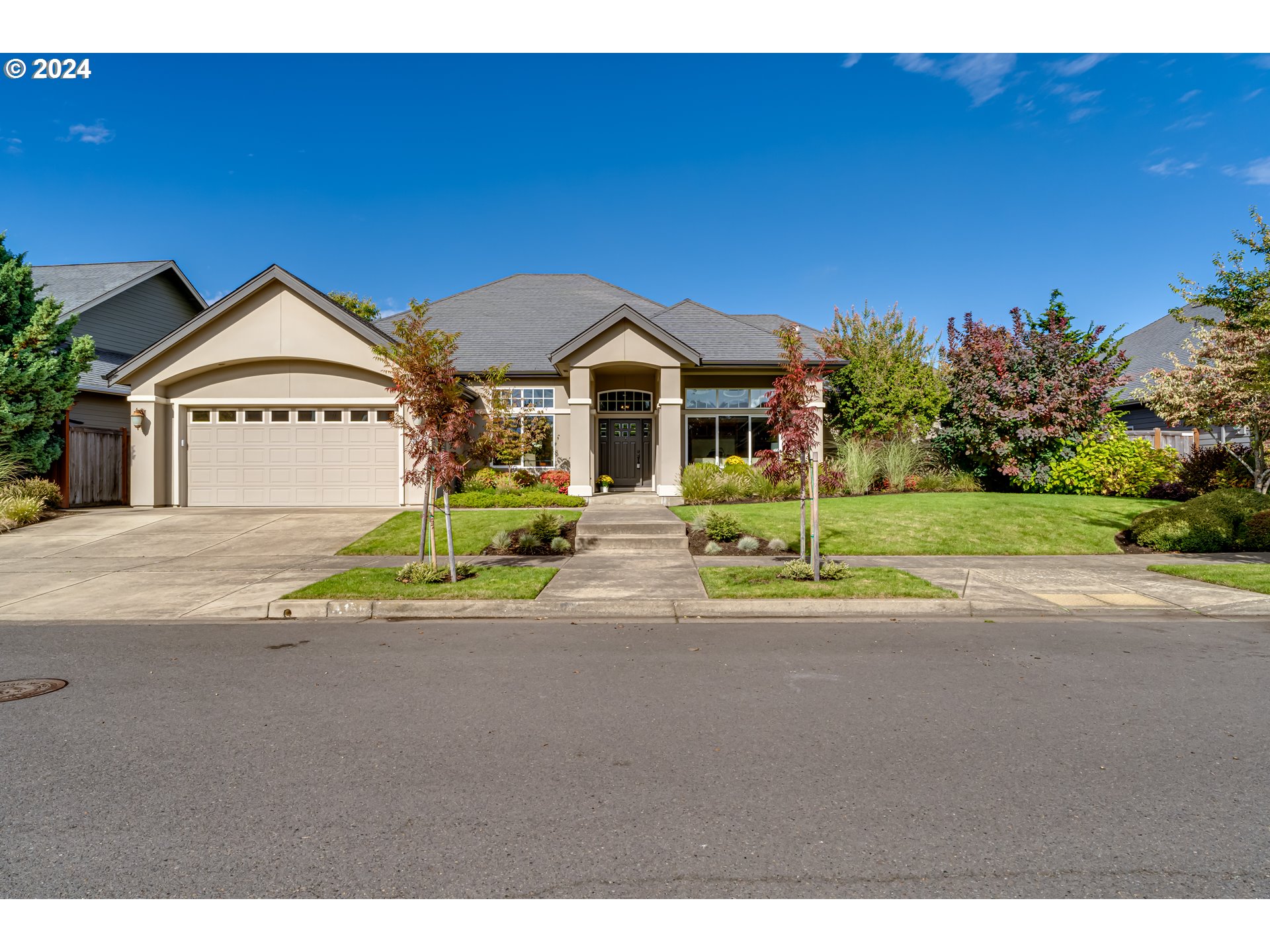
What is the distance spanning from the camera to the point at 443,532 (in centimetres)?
1305

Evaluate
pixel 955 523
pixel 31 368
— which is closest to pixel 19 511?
pixel 31 368

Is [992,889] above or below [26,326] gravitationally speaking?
below

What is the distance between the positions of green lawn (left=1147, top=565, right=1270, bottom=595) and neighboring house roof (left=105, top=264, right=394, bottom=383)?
55.5 feet

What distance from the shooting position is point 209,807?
345 cm

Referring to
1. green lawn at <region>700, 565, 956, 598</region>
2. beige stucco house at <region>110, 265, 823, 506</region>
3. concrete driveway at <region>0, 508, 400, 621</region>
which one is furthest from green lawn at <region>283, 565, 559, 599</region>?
beige stucco house at <region>110, 265, 823, 506</region>

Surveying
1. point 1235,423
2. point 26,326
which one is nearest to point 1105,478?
point 1235,423

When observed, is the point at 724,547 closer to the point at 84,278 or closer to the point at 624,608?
the point at 624,608

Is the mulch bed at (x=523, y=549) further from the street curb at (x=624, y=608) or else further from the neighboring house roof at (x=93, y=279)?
the neighboring house roof at (x=93, y=279)

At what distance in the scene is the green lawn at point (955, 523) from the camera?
12430mm

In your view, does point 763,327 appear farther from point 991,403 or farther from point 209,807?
point 209,807

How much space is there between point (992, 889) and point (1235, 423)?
63.0 ft

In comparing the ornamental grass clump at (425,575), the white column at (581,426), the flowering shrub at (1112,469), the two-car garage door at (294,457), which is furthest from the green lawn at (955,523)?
the two-car garage door at (294,457)

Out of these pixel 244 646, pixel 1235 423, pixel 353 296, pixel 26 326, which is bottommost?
pixel 244 646

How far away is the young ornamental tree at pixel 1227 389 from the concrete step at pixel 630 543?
1238 centimetres
